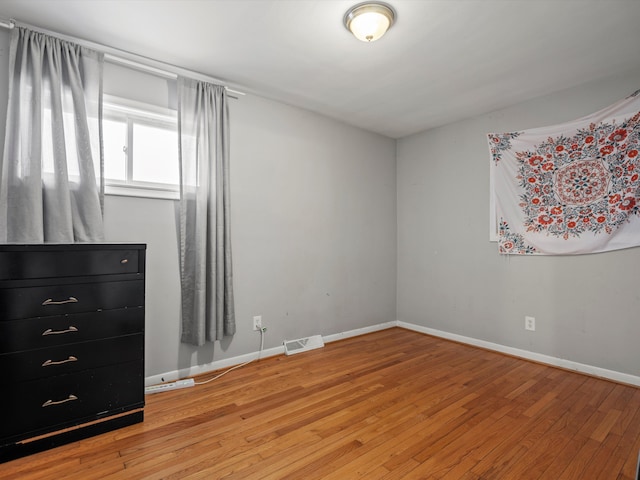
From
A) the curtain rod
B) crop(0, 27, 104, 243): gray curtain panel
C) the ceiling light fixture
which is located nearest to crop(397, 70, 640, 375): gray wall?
the ceiling light fixture

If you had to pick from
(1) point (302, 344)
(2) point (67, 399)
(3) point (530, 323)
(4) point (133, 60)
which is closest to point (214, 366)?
(1) point (302, 344)

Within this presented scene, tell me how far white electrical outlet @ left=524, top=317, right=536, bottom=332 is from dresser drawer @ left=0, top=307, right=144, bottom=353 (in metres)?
3.10

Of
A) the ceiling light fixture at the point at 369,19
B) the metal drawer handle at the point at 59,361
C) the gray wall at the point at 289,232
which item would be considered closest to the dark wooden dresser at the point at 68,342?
the metal drawer handle at the point at 59,361

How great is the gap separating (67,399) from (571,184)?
3695 millimetres

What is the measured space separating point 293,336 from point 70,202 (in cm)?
207

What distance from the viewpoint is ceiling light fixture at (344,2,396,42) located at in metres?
1.83

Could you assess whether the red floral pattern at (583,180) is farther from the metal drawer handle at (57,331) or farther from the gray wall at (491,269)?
the metal drawer handle at (57,331)

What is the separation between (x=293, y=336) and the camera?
3221 millimetres

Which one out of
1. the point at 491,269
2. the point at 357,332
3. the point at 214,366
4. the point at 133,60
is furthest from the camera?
the point at 357,332

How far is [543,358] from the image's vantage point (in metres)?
2.91

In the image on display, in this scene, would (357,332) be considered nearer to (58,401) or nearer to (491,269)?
(491,269)

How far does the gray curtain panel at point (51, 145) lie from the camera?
1908 mm

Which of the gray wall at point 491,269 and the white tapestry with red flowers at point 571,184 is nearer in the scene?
the white tapestry with red flowers at point 571,184

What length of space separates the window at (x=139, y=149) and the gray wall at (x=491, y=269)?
2.69m
